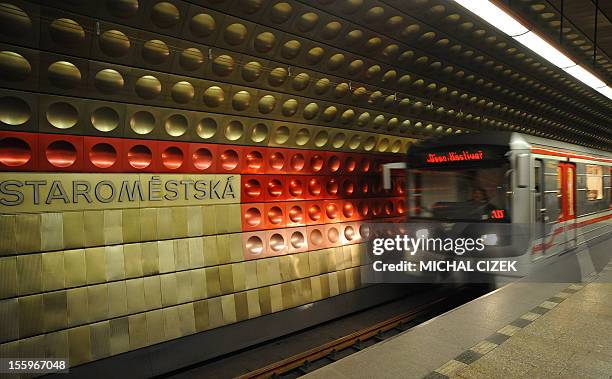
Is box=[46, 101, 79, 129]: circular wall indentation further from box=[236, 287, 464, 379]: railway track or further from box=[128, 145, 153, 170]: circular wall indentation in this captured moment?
box=[236, 287, 464, 379]: railway track

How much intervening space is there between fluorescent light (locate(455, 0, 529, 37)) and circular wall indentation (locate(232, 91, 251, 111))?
334 cm

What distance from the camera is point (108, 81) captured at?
4711 mm

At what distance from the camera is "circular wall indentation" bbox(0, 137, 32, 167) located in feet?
13.7

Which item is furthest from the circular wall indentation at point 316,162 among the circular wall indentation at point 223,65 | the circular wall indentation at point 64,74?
the circular wall indentation at point 64,74

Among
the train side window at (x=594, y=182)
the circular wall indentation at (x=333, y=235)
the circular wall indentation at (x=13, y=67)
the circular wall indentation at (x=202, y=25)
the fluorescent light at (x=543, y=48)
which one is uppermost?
the circular wall indentation at (x=202, y=25)

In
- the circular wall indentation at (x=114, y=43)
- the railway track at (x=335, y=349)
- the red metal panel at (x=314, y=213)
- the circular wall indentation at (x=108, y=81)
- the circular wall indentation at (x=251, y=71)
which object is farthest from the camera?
the red metal panel at (x=314, y=213)

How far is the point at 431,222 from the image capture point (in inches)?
272

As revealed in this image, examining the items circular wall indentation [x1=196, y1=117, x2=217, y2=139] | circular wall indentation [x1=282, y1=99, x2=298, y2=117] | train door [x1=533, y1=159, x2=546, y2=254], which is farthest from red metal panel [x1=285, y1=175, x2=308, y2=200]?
train door [x1=533, y1=159, x2=546, y2=254]

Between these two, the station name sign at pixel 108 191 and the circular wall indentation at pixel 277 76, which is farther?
the circular wall indentation at pixel 277 76

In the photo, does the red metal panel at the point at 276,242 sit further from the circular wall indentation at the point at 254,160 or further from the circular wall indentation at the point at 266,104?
the circular wall indentation at the point at 266,104

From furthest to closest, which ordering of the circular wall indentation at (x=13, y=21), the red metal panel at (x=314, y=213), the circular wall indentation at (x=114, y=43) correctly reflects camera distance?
the red metal panel at (x=314, y=213) < the circular wall indentation at (x=114, y=43) < the circular wall indentation at (x=13, y=21)

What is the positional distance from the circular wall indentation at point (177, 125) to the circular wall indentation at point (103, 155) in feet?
2.74

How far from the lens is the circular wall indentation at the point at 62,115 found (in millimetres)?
4459

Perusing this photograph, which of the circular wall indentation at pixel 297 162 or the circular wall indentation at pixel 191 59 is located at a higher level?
the circular wall indentation at pixel 191 59
